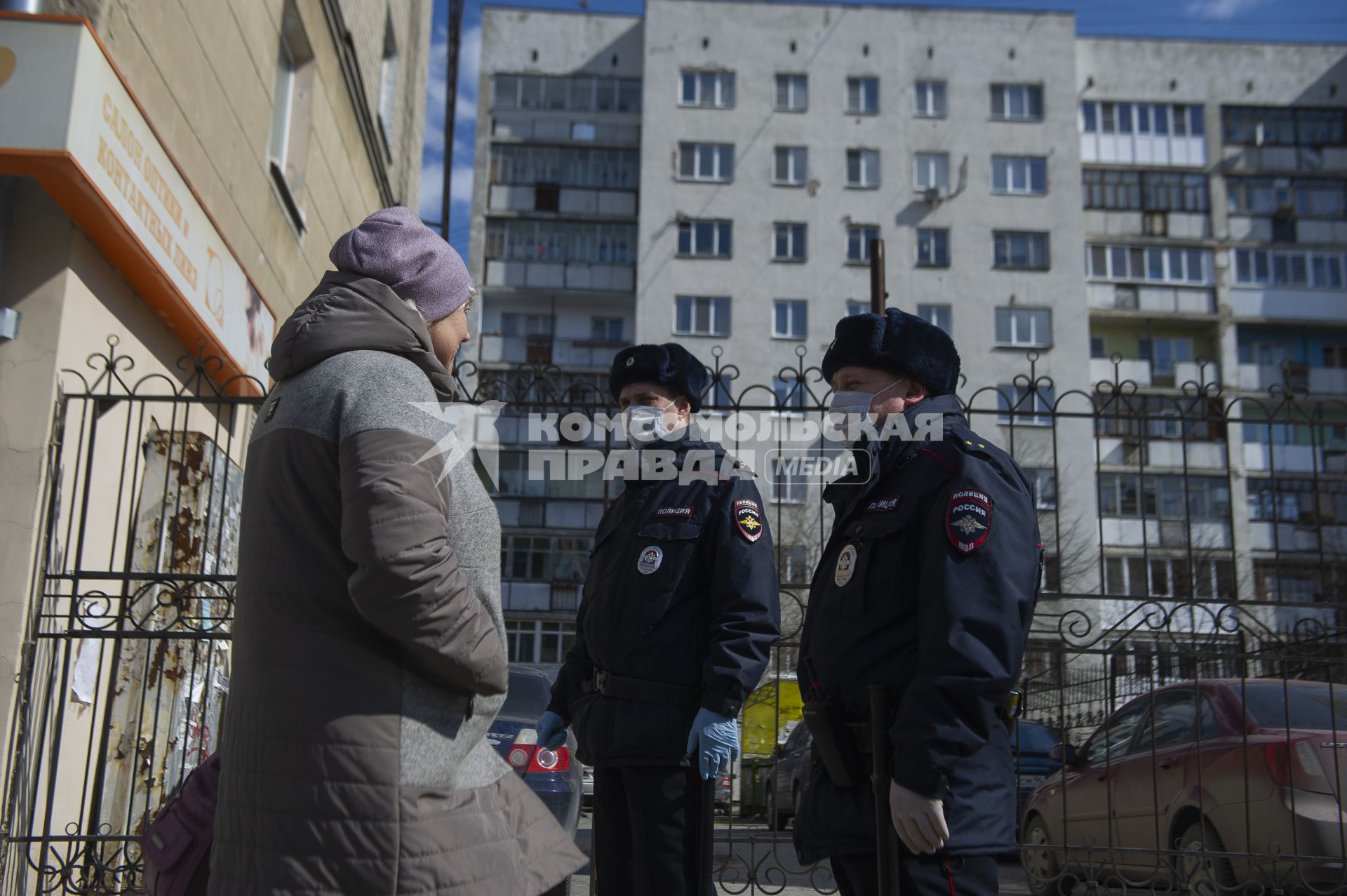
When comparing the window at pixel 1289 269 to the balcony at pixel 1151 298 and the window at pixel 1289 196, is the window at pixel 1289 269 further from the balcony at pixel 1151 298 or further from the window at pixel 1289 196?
the balcony at pixel 1151 298

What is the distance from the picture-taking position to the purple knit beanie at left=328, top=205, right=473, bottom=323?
2.44 m

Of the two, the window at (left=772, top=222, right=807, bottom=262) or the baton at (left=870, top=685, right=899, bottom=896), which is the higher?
the window at (left=772, top=222, right=807, bottom=262)

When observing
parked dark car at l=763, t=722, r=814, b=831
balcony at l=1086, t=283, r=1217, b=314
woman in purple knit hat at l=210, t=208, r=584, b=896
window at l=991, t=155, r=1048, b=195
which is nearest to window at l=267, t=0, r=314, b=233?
parked dark car at l=763, t=722, r=814, b=831

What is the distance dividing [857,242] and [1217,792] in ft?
104

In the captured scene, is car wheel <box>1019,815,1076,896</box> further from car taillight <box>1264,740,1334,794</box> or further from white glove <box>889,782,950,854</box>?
white glove <box>889,782,950,854</box>

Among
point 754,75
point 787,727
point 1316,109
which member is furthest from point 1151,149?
point 787,727

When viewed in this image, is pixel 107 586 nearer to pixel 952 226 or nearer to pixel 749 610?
pixel 749 610

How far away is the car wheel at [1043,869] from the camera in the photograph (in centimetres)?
655

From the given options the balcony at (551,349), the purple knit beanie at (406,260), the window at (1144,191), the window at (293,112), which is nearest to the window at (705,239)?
the balcony at (551,349)

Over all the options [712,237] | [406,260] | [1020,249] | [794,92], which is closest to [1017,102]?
[1020,249]

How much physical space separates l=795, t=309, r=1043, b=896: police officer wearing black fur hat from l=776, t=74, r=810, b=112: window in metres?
36.5

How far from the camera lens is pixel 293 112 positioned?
1026cm

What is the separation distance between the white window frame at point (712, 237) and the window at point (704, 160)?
5.13ft

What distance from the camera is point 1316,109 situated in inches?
1547
